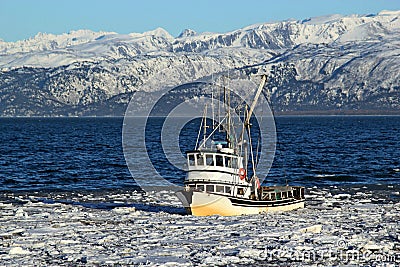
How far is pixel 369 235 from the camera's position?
37.0m

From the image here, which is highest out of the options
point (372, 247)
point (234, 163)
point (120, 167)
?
point (120, 167)

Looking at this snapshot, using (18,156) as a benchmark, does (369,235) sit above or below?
below

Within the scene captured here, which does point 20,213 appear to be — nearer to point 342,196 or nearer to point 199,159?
point 199,159

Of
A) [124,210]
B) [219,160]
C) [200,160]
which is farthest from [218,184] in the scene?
[124,210]

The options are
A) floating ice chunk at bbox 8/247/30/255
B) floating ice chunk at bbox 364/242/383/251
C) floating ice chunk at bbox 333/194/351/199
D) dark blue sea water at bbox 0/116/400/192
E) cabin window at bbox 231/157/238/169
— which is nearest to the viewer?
floating ice chunk at bbox 8/247/30/255

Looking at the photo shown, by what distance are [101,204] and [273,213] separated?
540 inches

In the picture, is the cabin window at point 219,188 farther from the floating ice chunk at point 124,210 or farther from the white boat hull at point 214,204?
the floating ice chunk at point 124,210

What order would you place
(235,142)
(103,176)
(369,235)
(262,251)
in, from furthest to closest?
(103,176), (235,142), (369,235), (262,251)

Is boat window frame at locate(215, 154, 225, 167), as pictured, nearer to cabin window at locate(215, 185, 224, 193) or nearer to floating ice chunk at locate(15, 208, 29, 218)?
cabin window at locate(215, 185, 224, 193)

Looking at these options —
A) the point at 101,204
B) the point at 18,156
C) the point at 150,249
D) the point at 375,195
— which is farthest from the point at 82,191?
the point at 18,156

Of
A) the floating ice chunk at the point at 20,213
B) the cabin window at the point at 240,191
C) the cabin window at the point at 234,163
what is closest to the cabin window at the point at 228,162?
the cabin window at the point at 234,163

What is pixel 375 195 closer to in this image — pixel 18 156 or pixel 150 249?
pixel 150 249

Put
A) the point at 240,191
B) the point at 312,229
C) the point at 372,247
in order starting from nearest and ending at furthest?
1. the point at 372,247
2. the point at 312,229
3. the point at 240,191

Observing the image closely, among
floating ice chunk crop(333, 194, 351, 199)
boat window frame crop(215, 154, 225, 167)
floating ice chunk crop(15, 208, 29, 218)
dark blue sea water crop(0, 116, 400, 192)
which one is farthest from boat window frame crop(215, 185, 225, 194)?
dark blue sea water crop(0, 116, 400, 192)
